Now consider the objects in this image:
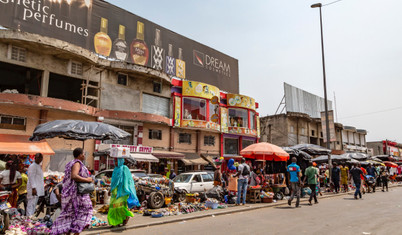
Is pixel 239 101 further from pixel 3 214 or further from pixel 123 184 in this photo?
pixel 3 214

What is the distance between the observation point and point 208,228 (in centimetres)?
778

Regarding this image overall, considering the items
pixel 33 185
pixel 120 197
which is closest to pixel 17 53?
pixel 33 185

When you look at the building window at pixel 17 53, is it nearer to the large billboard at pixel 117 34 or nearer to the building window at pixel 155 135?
the large billboard at pixel 117 34

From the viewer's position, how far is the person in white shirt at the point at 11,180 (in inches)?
324

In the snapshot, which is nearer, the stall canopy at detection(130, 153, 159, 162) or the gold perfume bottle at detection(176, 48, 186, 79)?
the stall canopy at detection(130, 153, 159, 162)

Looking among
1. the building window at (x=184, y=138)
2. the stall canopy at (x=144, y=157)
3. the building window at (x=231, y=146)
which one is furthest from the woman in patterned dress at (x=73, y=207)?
the building window at (x=231, y=146)

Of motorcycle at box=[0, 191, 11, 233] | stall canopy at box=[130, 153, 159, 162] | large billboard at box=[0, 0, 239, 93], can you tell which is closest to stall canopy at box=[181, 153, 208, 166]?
stall canopy at box=[130, 153, 159, 162]

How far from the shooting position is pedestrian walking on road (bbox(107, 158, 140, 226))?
749 cm

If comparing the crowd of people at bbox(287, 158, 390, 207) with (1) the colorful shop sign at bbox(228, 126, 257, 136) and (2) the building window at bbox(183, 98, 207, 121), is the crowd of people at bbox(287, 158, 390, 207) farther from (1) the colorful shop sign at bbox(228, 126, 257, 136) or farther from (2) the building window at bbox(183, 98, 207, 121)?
(2) the building window at bbox(183, 98, 207, 121)

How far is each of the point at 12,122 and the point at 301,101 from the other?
121 ft

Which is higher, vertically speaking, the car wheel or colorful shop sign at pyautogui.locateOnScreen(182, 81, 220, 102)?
colorful shop sign at pyautogui.locateOnScreen(182, 81, 220, 102)

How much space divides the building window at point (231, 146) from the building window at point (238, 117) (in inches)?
74.5

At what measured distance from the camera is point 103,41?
83.8ft

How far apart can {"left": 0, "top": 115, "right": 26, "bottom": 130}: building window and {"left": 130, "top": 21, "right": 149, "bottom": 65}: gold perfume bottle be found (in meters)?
12.0
